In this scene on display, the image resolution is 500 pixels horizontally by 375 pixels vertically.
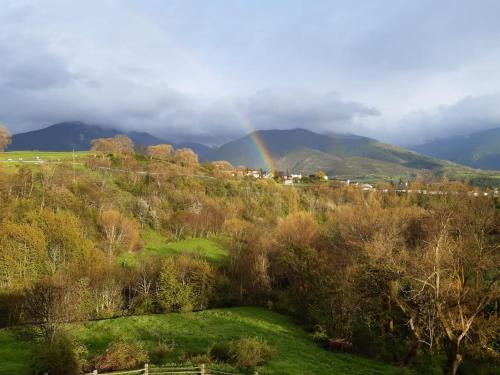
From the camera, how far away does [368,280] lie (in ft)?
134

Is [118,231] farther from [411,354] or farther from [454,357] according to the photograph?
[454,357]

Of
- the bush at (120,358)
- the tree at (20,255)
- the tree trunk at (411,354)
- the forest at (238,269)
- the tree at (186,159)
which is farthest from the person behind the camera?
the tree at (186,159)

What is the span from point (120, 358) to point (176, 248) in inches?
2454

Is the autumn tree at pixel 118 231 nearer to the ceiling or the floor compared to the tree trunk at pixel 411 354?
nearer to the ceiling

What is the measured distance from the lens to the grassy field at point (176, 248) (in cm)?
8445

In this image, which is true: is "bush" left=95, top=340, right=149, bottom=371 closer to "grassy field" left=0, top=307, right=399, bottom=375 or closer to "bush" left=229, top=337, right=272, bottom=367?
"grassy field" left=0, top=307, right=399, bottom=375

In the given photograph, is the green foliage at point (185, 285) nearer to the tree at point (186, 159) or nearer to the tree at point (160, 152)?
the tree at point (186, 159)

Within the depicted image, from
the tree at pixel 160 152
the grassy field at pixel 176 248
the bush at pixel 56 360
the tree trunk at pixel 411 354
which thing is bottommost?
the grassy field at pixel 176 248

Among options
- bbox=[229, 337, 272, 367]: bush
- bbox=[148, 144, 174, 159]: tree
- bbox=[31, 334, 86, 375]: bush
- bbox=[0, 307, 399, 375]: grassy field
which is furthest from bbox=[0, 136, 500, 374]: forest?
bbox=[148, 144, 174, 159]: tree

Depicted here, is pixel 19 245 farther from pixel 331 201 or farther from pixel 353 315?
pixel 331 201

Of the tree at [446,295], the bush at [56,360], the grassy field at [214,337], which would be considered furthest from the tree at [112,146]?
the tree at [446,295]

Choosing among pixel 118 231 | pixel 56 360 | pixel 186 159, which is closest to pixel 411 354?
pixel 56 360

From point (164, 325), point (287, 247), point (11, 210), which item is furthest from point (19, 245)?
point (287, 247)

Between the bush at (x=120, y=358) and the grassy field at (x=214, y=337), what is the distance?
10.2 ft
